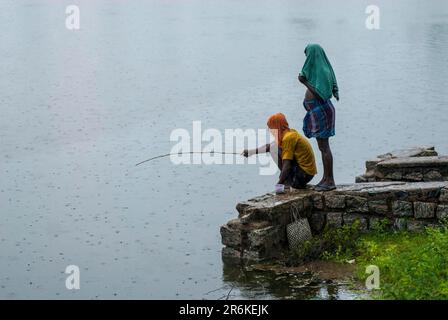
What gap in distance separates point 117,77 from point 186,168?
9.34 m

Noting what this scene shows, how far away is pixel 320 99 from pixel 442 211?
1.91 metres

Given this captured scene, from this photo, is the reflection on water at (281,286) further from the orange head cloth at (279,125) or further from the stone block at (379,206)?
the orange head cloth at (279,125)

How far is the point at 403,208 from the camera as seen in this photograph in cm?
1126

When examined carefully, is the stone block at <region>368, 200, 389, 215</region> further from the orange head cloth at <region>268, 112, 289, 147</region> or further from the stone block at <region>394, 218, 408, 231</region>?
the orange head cloth at <region>268, 112, 289, 147</region>

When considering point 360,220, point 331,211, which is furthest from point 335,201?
point 360,220

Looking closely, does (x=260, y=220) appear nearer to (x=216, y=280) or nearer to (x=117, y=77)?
(x=216, y=280)

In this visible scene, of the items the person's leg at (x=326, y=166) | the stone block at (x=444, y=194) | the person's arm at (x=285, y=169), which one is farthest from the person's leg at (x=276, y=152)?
the stone block at (x=444, y=194)

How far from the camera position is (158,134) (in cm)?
1838

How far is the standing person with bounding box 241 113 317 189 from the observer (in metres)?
11.8

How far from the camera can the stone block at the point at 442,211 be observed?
434 inches

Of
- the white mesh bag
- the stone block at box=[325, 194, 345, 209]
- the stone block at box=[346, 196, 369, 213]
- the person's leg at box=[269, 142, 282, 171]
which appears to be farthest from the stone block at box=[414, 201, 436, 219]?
the person's leg at box=[269, 142, 282, 171]

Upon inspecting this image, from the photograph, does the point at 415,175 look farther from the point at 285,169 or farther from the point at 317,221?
the point at 285,169

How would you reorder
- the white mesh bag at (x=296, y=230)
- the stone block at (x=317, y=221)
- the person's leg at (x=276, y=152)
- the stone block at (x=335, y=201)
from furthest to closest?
1. the person's leg at (x=276, y=152)
2. the stone block at (x=317, y=221)
3. the stone block at (x=335, y=201)
4. the white mesh bag at (x=296, y=230)
